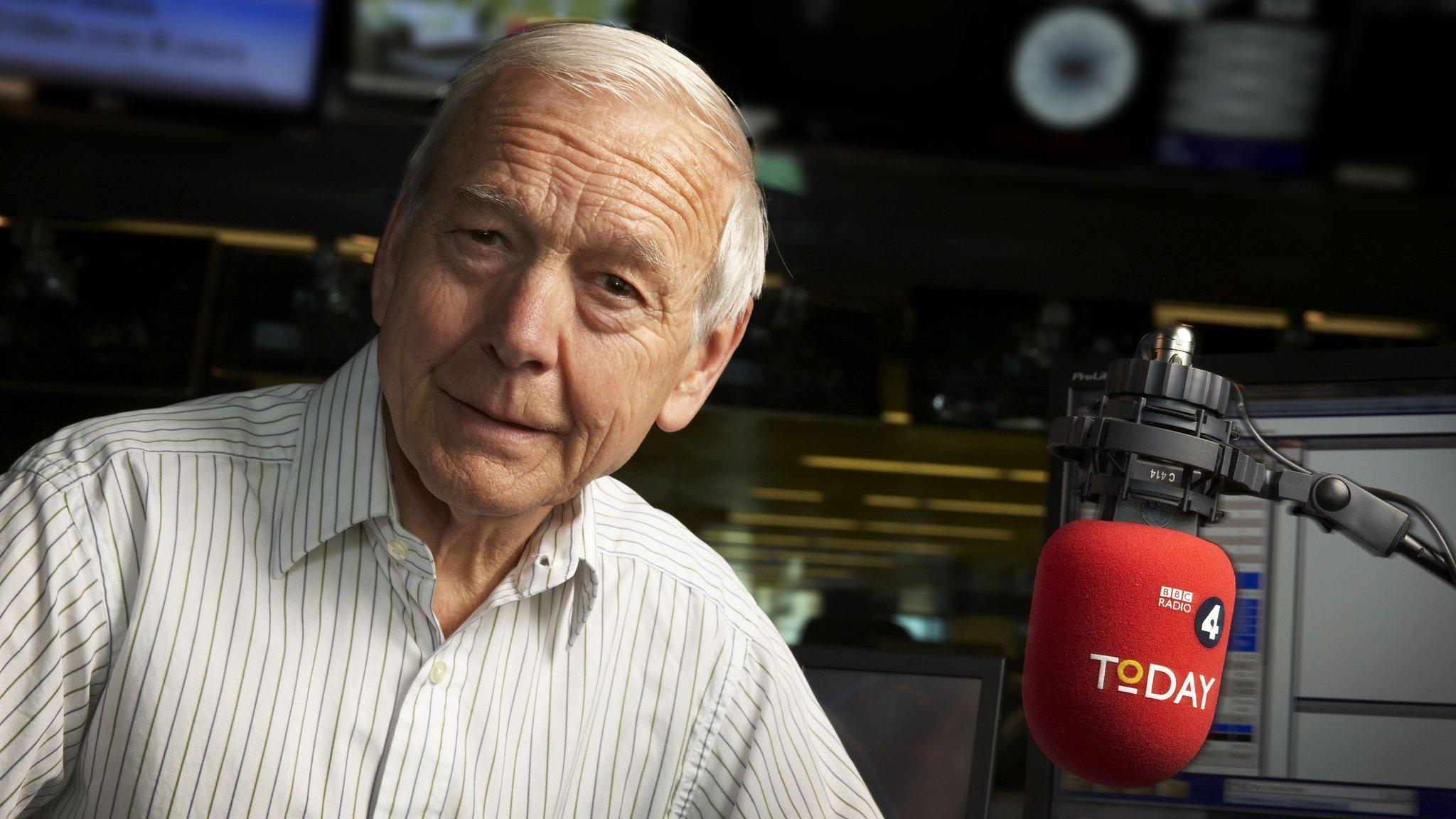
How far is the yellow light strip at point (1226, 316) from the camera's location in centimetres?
271

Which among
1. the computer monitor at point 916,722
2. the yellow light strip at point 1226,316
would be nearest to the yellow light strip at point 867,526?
the yellow light strip at point 1226,316

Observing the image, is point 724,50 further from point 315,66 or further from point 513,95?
point 513,95

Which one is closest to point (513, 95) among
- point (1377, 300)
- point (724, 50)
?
point (724, 50)

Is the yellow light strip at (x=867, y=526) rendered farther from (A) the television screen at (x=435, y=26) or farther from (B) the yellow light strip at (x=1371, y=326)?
(A) the television screen at (x=435, y=26)

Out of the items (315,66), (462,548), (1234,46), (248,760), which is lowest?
(248,760)

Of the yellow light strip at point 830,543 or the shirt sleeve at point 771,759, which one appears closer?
the shirt sleeve at point 771,759

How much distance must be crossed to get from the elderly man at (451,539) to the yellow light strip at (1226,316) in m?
1.79

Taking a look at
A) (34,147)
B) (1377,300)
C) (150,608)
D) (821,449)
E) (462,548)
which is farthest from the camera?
(1377,300)

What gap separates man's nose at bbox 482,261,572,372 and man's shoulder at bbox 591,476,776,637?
249 millimetres

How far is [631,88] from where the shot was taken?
1.05 metres

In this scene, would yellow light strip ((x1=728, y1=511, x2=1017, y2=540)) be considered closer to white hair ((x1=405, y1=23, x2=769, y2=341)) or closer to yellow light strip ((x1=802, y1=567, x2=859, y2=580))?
yellow light strip ((x1=802, y1=567, x2=859, y2=580))

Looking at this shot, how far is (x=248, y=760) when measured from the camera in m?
0.97

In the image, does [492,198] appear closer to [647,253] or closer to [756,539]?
[647,253]

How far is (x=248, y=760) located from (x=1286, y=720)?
0.85m
